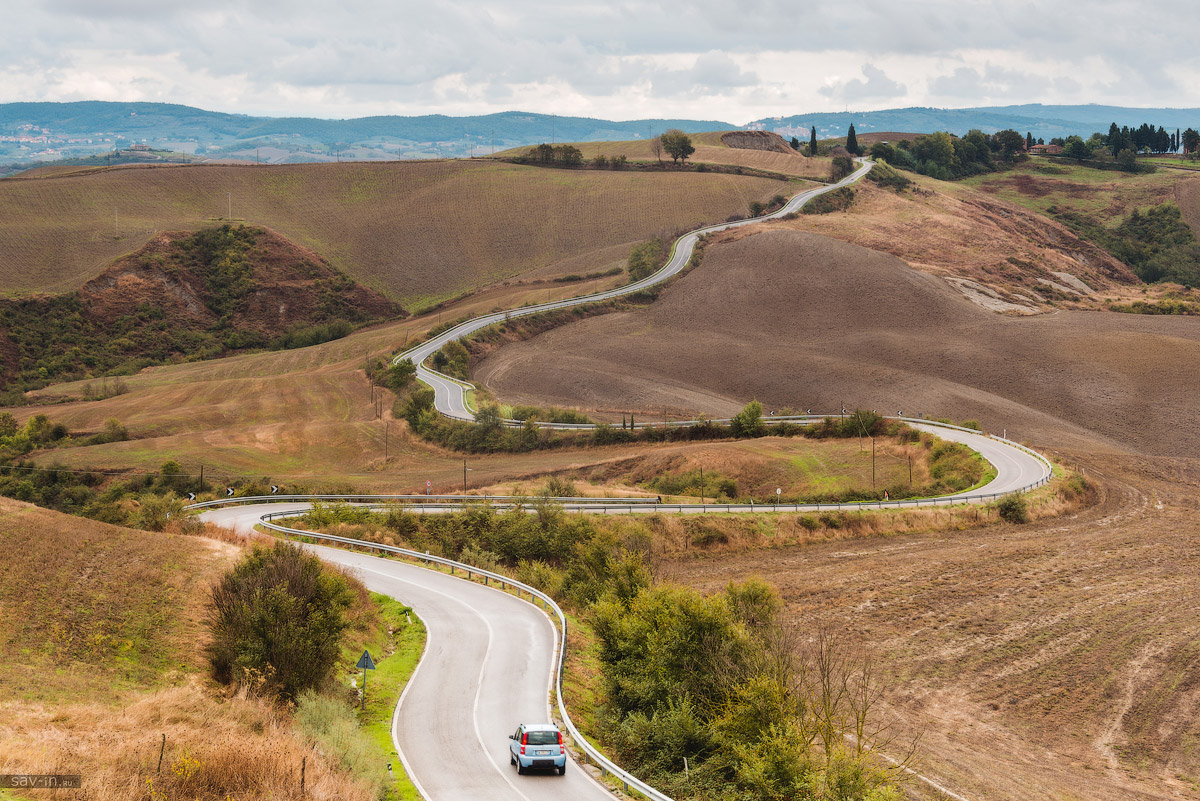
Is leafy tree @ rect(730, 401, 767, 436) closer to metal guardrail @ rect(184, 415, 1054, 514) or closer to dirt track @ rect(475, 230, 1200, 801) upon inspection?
dirt track @ rect(475, 230, 1200, 801)

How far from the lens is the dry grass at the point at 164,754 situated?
16.7 meters

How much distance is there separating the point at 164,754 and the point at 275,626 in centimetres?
746

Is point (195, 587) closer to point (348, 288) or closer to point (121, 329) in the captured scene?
point (121, 329)

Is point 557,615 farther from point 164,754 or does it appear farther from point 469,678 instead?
point 164,754

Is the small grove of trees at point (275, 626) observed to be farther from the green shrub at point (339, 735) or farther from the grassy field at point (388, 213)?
the grassy field at point (388, 213)

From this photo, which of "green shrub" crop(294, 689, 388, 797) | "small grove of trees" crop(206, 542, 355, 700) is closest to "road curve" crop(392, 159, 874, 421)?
"small grove of trees" crop(206, 542, 355, 700)

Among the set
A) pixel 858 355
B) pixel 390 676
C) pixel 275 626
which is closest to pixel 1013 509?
pixel 390 676

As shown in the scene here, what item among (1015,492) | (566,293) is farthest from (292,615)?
(566,293)

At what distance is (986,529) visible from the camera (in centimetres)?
5612

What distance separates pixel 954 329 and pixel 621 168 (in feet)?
342

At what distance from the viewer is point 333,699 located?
82.4 feet

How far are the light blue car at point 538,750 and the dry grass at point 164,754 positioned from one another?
4215 mm

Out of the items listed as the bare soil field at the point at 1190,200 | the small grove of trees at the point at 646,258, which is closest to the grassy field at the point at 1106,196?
the bare soil field at the point at 1190,200

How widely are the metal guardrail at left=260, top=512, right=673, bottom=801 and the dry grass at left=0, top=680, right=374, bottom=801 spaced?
612 centimetres
